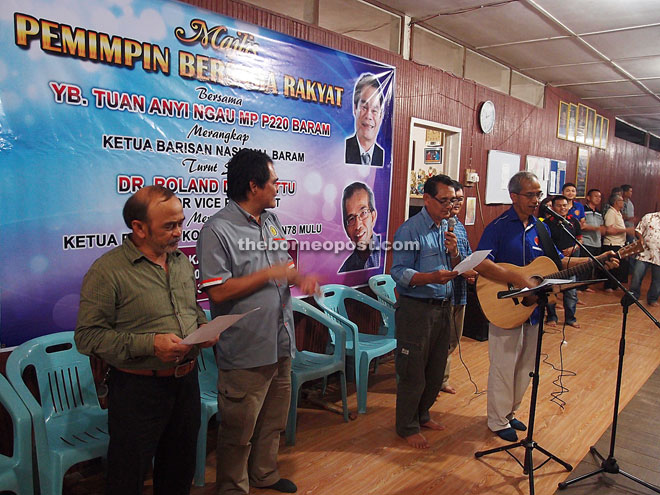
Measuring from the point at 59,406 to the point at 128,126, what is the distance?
1.37 meters

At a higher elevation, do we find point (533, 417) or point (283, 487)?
point (533, 417)

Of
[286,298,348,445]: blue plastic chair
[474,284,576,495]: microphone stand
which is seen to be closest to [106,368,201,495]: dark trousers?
[286,298,348,445]: blue plastic chair

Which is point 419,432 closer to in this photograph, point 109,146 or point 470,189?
point 109,146

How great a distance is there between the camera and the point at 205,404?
2.46 m

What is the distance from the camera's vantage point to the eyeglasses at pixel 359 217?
385 cm

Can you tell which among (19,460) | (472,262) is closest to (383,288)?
(472,262)

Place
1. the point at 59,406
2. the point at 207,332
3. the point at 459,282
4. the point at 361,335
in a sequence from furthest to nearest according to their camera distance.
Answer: the point at 361,335, the point at 459,282, the point at 59,406, the point at 207,332

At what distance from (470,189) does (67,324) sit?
4.26 metres

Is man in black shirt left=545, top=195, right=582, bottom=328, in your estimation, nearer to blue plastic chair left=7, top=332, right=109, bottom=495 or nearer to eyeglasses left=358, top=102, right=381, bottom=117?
eyeglasses left=358, top=102, right=381, bottom=117

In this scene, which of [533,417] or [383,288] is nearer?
[533,417]

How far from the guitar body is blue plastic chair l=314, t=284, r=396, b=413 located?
855 millimetres

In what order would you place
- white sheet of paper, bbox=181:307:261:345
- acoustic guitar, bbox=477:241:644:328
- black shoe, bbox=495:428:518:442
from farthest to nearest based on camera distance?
1. black shoe, bbox=495:428:518:442
2. acoustic guitar, bbox=477:241:644:328
3. white sheet of paper, bbox=181:307:261:345

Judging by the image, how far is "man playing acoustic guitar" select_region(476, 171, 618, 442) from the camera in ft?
9.16

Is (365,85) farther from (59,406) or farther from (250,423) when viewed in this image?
(59,406)
